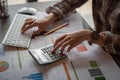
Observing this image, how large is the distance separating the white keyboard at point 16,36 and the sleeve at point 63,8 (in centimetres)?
19

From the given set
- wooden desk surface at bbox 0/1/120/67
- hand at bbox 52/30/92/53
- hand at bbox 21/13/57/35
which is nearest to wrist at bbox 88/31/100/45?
hand at bbox 52/30/92/53

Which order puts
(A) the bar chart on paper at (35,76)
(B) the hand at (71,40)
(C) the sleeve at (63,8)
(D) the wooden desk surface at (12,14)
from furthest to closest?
(C) the sleeve at (63,8) < (D) the wooden desk surface at (12,14) < (B) the hand at (71,40) < (A) the bar chart on paper at (35,76)

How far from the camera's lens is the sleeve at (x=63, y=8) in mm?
1219

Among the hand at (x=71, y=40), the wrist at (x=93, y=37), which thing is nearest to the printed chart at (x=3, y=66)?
the hand at (x=71, y=40)

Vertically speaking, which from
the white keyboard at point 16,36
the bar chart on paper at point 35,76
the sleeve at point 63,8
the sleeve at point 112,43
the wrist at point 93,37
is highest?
the sleeve at point 63,8

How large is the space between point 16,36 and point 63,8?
34cm

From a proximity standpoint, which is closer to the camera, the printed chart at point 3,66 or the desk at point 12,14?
the printed chart at point 3,66

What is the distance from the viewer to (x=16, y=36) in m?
1.05

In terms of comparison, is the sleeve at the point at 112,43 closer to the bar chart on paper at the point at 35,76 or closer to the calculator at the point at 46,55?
the calculator at the point at 46,55

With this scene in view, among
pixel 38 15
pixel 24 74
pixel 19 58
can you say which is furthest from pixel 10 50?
pixel 38 15

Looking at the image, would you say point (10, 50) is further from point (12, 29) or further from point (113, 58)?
point (113, 58)

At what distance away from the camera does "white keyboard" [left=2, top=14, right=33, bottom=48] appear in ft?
3.29

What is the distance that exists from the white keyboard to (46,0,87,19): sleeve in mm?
190

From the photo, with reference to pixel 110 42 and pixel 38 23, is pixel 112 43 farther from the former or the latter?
pixel 38 23
